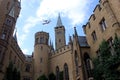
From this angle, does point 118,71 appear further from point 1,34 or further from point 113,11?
point 1,34

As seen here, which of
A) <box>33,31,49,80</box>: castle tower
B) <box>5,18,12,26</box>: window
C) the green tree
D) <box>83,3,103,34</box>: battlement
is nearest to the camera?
<box>83,3,103,34</box>: battlement

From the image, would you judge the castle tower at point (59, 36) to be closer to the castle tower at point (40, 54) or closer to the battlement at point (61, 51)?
the castle tower at point (40, 54)

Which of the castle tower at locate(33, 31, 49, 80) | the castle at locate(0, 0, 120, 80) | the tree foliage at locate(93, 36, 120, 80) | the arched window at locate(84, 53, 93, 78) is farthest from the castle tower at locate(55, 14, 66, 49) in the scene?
the tree foliage at locate(93, 36, 120, 80)

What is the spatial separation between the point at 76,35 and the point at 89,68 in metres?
6.64

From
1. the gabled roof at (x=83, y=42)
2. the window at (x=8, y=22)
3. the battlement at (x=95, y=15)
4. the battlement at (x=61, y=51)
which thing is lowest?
the gabled roof at (x=83, y=42)

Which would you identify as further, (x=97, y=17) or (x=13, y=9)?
(x=13, y=9)

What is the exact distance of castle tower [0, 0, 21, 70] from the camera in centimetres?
3432

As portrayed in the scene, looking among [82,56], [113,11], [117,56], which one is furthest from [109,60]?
[82,56]

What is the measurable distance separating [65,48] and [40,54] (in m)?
9.24

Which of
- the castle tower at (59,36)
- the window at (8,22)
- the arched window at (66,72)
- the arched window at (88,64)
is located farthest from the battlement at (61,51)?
the arched window at (88,64)

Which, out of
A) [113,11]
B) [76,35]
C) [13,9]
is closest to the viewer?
[113,11]

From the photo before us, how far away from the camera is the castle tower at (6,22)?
34319 millimetres

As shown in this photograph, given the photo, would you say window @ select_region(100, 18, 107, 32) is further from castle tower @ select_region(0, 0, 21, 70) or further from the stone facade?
castle tower @ select_region(0, 0, 21, 70)

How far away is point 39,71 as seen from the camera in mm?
54094
